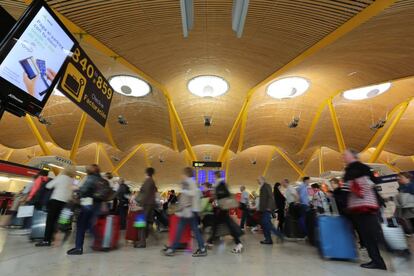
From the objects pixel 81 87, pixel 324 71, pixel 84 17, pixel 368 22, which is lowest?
pixel 81 87

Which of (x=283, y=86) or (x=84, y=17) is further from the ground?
(x=283, y=86)

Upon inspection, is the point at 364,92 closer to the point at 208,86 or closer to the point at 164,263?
the point at 208,86

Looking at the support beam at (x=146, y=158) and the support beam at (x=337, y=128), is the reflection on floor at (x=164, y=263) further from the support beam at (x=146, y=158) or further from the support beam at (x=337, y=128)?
the support beam at (x=146, y=158)

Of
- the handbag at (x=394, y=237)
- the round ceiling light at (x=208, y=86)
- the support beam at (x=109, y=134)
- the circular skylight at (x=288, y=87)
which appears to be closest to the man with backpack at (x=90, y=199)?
the handbag at (x=394, y=237)

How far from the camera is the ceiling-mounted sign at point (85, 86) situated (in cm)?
584

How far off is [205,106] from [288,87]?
7.12 metres

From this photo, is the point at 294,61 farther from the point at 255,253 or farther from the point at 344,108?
the point at 344,108

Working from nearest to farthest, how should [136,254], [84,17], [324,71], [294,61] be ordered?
[136,254] < [84,17] < [294,61] < [324,71]

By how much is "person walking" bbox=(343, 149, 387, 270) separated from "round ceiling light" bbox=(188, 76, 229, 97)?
13.1 metres

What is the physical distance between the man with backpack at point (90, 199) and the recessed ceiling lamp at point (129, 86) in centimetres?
1406

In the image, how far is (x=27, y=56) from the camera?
128 inches

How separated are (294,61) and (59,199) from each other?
33.5ft

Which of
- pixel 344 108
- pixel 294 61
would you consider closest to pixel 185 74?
pixel 294 61

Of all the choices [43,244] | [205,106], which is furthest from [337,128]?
[43,244]
